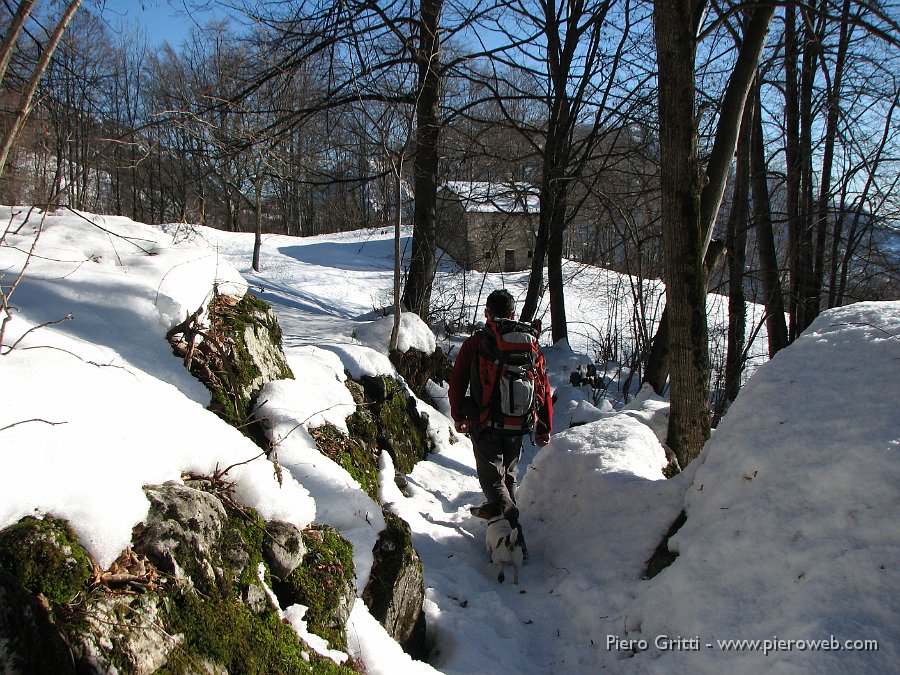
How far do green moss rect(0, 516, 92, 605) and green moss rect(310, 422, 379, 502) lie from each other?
2.32m

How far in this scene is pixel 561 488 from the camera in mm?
Answer: 4336

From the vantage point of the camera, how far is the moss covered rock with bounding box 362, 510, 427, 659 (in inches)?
110

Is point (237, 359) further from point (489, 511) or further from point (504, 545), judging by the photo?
point (504, 545)

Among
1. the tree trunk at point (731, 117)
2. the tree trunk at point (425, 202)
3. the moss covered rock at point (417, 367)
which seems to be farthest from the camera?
the tree trunk at point (425, 202)

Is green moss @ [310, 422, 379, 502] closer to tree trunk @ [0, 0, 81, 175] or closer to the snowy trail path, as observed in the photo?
the snowy trail path

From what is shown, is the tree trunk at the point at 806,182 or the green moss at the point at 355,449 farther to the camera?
the tree trunk at the point at 806,182

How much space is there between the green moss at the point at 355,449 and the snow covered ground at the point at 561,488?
0.17m

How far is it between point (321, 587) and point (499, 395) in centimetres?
199

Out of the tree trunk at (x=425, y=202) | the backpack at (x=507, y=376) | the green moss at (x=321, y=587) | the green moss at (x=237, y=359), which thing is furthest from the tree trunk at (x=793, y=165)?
the green moss at (x=321, y=587)

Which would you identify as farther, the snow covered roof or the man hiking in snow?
the snow covered roof

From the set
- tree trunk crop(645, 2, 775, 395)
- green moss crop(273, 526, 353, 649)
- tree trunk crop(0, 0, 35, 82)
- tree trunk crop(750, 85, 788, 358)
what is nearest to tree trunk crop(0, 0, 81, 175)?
tree trunk crop(0, 0, 35, 82)

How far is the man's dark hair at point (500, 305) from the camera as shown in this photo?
415 centimetres

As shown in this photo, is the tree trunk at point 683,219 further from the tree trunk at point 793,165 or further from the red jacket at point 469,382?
the tree trunk at point 793,165

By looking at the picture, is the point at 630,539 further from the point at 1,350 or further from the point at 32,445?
the point at 1,350
